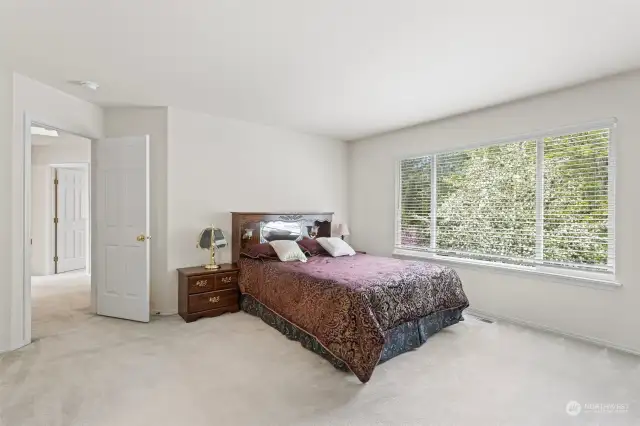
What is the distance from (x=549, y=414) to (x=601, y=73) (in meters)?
2.87

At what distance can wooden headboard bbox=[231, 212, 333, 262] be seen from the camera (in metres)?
4.23

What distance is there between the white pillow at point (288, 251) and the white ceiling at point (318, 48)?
1.71 m

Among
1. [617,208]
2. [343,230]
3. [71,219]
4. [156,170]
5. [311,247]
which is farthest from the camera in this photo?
[71,219]

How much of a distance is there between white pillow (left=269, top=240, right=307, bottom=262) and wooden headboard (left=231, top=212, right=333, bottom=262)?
41 centimetres

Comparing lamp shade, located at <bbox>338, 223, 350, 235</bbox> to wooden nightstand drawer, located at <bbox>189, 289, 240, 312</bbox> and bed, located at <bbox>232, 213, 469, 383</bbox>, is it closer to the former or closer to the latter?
bed, located at <bbox>232, 213, 469, 383</bbox>

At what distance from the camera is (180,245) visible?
3.90 meters

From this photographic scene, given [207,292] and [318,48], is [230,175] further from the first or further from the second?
[318,48]

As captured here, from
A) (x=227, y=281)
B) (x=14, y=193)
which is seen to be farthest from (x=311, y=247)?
(x=14, y=193)

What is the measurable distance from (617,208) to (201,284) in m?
4.22

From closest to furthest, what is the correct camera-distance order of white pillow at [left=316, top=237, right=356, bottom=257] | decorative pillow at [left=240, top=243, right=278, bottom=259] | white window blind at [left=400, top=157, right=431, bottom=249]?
decorative pillow at [left=240, top=243, right=278, bottom=259] < white pillow at [left=316, top=237, right=356, bottom=257] < white window blind at [left=400, top=157, right=431, bottom=249]

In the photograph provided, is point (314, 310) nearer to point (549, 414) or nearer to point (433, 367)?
point (433, 367)

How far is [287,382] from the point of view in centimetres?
233

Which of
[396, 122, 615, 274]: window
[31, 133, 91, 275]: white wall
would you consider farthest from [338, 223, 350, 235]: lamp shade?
[31, 133, 91, 275]: white wall

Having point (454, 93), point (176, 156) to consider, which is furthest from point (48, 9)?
point (454, 93)
